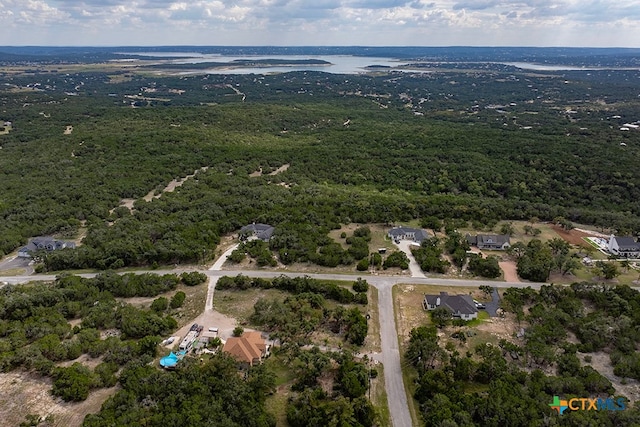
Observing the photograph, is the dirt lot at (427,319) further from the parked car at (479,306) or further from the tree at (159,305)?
the tree at (159,305)

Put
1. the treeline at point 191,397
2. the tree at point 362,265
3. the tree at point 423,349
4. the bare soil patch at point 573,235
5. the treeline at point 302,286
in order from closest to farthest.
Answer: the treeline at point 191,397 → the tree at point 423,349 → the treeline at point 302,286 → the tree at point 362,265 → the bare soil patch at point 573,235

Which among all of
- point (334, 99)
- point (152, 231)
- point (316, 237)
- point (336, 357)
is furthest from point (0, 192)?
point (334, 99)

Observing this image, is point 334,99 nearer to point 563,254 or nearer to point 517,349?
point 563,254

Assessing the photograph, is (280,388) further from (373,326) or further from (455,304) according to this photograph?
(455,304)

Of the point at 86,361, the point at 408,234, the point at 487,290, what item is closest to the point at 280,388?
the point at 86,361

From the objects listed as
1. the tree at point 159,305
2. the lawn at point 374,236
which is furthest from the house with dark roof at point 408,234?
the tree at point 159,305

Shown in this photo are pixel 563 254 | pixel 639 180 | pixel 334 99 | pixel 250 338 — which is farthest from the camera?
pixel 334 99

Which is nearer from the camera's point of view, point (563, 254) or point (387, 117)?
point (563, 254)
